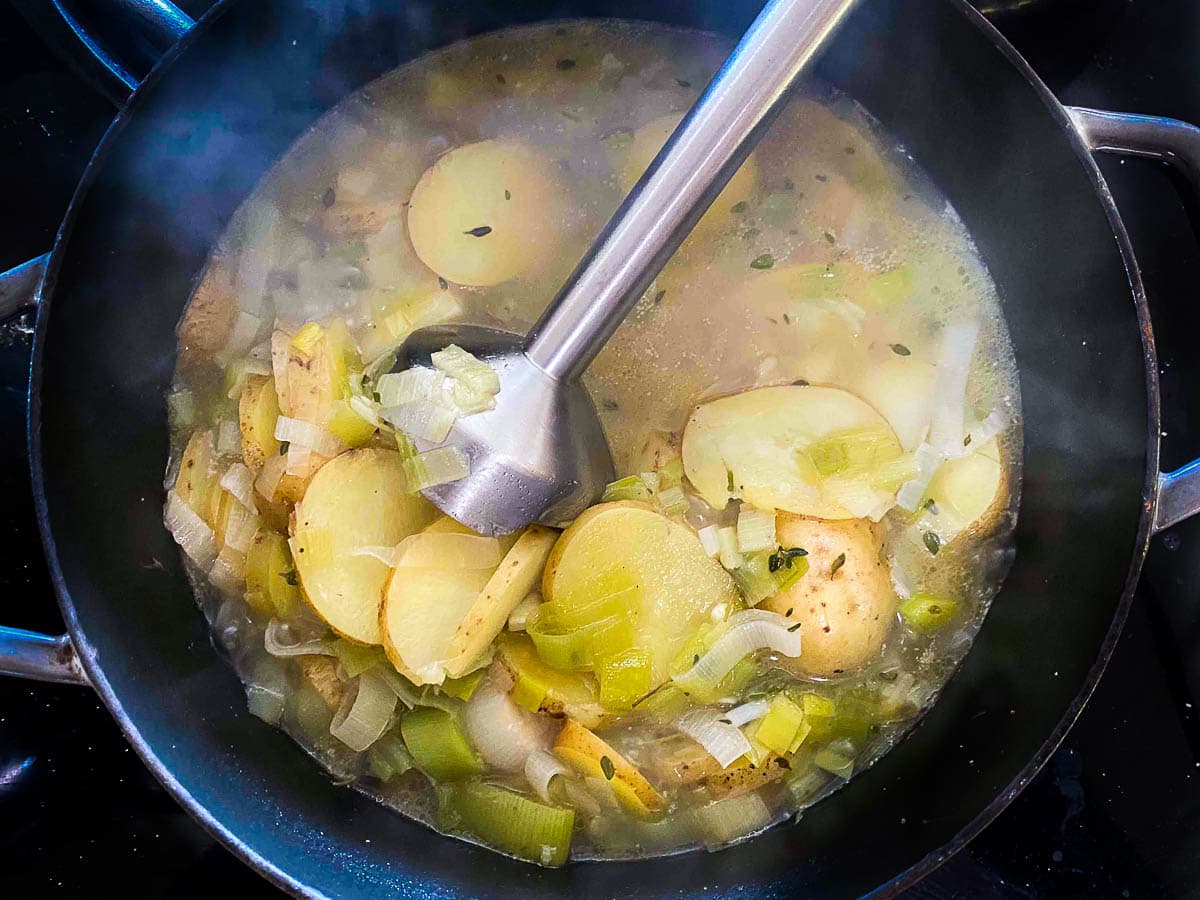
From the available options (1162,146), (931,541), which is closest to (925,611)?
(931,541)

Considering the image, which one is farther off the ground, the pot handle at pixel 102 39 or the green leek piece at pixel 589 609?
the pot handle at pixel 102 39

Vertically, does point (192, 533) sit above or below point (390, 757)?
above

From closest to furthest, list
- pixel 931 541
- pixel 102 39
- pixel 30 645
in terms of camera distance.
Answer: pixel 30 645, pixel 931 541, pixel 102 39

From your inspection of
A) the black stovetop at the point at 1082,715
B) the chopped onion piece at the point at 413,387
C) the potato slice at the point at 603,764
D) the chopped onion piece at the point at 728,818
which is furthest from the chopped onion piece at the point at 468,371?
the black stovetop at the point at 1082,715

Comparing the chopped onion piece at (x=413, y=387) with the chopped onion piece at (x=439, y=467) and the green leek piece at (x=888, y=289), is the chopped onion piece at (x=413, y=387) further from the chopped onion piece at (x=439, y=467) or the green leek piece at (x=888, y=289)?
the green leek piece at (x=888, y=289)

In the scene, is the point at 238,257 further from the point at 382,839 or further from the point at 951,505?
the point at 951,505

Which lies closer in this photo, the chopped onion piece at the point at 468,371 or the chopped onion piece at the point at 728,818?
the chopped onion piece at the point at 468,371

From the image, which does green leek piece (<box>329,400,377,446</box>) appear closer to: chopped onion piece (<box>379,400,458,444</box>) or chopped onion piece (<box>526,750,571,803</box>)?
chopped onion piece (<box>379,400,458,444</box>)

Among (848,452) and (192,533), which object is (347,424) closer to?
(192,533)
